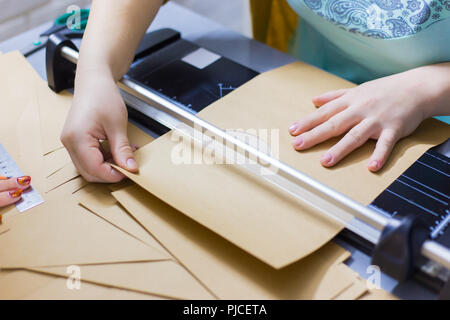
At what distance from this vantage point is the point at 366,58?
81 centimetres

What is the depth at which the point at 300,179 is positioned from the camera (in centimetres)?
55

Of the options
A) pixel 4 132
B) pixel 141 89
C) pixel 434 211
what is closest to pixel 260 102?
pixel 141 89

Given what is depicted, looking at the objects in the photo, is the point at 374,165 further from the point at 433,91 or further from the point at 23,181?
the point at 23,181

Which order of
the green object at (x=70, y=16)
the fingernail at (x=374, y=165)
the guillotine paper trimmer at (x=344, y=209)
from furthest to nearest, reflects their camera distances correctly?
the green object at (x=70, y=16) → the fingernail at (x=374, y=165) → the guillotine paper trimmer at (x=344, y=209)

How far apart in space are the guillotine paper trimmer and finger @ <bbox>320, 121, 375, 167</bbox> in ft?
0.26

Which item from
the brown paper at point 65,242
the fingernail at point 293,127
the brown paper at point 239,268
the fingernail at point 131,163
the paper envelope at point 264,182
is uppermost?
the fingernail at point 131,163

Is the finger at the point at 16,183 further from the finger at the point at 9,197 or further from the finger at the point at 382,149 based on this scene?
the finger at the point at 382,149

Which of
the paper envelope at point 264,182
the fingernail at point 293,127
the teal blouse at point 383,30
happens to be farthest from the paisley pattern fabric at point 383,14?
the fingernail at point 293,127

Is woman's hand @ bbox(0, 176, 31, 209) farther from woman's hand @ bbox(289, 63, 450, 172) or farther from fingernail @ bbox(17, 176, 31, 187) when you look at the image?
woman's hand @ bbox(289, 63, 450, 172)

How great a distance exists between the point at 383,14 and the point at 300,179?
1.15 feet

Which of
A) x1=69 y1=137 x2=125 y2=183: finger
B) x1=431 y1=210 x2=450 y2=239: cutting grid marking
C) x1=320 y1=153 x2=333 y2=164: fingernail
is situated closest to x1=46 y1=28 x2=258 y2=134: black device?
x1=69 y1=137 x2=125 y2=183: finger

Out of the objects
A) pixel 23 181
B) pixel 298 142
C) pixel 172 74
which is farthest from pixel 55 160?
pixel 298 142

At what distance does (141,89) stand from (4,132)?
9.9 inches

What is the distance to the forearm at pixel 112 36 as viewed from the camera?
2.37 ft
